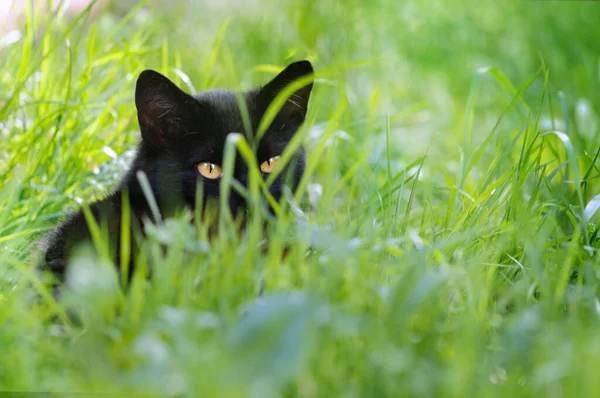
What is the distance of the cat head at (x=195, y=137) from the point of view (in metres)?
1.99

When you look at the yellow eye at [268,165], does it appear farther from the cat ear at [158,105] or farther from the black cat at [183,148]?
the cat ear at [158,105]

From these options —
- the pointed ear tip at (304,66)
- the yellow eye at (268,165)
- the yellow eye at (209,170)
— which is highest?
the pointed ear tip at (304,66)

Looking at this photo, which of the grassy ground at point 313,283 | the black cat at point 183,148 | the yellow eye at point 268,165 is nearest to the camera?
the grassy ground at point 313,283

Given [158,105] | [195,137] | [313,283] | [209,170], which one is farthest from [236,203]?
[313,283]

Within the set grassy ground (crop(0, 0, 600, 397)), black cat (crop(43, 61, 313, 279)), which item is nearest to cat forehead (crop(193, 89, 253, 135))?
black cat (crop(43, 61, 313, 279))

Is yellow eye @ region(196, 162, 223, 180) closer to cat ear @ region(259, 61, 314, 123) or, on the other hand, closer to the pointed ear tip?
cat ear @ region(259, 61, 314, 123)

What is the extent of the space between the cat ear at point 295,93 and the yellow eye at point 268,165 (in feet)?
0.55

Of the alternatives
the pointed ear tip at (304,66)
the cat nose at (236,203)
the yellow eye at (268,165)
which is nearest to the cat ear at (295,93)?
the pointed ear tip at (304,66)

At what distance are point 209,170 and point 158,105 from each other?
0.84 ft

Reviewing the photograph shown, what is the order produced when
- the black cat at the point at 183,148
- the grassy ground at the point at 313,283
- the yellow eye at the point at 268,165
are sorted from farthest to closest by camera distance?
the yellow eye at the point at 268,165
the black cat at the point at 183,148
the grassy ground at the point at 313,283

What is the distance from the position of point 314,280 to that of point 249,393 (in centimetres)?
39

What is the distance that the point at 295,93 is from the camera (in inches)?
87.0

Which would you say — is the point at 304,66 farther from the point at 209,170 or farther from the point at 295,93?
the point at 209,170

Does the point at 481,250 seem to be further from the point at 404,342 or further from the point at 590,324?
the point at 404,342
